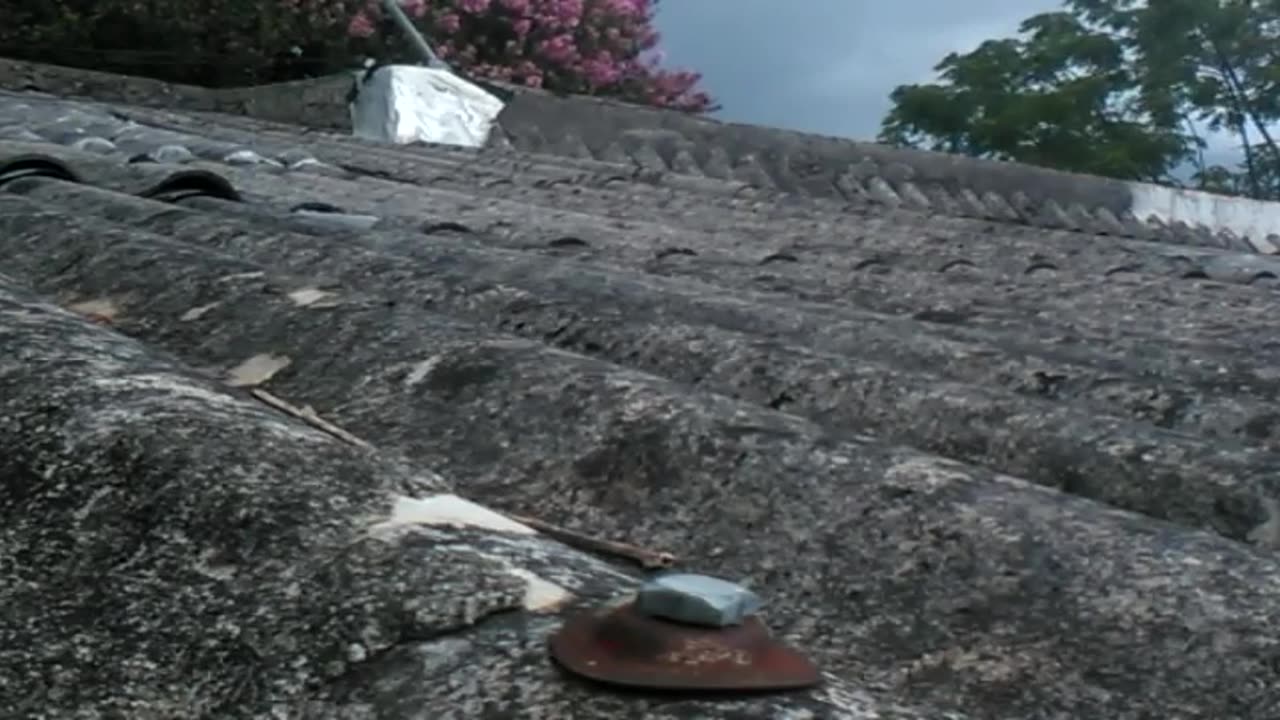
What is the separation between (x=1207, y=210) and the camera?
8.66 metres

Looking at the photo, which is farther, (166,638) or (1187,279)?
(1187,279)

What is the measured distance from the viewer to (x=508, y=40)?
535 inches

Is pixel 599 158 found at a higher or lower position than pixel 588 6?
lower

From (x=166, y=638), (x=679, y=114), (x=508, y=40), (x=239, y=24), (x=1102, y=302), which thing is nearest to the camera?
(x=166, y=638)

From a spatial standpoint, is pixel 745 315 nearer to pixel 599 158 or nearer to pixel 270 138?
pixel 270 138

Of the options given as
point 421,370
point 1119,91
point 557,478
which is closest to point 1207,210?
point 421,370

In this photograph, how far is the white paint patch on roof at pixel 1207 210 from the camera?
334 inches

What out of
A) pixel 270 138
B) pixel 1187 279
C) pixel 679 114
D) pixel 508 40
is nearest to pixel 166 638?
pixel 1187 279

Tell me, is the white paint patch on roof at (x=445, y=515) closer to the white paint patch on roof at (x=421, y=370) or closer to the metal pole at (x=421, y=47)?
the white paint patch on roof at (x=421, y=370)

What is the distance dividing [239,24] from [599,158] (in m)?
4.97

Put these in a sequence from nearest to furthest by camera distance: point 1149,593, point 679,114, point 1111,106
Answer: point 1149,593 → point 679,114 → point 1111,106

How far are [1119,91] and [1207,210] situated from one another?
12.7m

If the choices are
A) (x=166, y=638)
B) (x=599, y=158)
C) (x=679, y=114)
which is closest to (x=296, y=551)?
(x=166, y=638)

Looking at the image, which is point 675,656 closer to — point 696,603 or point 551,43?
point 696,603
